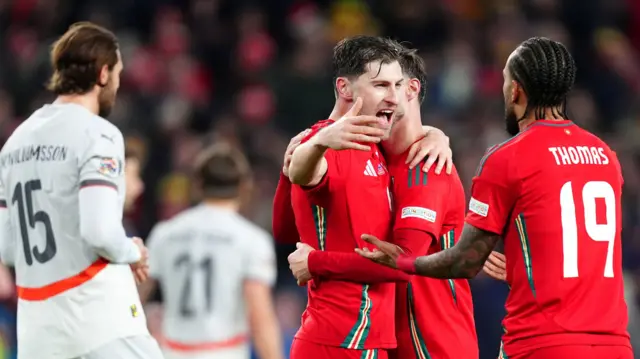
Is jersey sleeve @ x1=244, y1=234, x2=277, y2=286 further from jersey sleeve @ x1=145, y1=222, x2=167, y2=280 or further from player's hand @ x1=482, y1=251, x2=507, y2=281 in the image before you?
player's hand @ x1=482, y1=251, x2=507, y2=281

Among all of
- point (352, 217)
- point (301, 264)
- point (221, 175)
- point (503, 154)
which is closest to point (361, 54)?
point (352, 217)

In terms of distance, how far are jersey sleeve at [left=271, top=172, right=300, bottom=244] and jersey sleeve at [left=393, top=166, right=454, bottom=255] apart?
53 cm

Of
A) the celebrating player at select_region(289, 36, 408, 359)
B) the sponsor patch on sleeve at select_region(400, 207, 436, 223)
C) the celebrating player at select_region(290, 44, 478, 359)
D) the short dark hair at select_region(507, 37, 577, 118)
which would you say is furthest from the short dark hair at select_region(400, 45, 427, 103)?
the sponsor patch on sleeve at select_region(400, 207, 436, 223)

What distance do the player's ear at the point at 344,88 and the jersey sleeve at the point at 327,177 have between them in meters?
0.24

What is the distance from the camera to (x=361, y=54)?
5199 mm

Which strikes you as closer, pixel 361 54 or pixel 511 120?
pixel 511 120

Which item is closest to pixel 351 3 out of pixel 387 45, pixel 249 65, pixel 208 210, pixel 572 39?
pixel 249 65

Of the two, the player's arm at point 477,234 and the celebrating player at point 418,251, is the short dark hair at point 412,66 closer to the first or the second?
the celebrating player at point 418,251

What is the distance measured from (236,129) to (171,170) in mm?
887

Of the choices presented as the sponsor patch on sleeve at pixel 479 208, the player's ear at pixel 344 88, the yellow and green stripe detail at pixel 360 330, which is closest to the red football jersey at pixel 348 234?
the yellow and green stripe detail at pixel 360 330

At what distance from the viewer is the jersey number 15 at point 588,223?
4652 mm

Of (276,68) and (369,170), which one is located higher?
(276,68)

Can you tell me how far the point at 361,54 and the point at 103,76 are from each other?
1.23 meters

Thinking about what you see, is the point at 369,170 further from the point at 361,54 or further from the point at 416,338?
the point at 416,338
